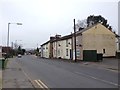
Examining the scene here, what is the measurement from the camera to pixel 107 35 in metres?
68.4

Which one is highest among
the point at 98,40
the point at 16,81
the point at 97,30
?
the point at 97,30

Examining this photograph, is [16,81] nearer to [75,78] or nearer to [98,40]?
[75,78]

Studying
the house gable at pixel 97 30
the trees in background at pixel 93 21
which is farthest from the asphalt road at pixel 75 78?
the trees in background at pixel 93 21

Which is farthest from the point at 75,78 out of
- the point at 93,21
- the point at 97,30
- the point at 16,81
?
the point at 93,21

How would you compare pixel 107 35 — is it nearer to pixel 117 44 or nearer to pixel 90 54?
pixel 117 44

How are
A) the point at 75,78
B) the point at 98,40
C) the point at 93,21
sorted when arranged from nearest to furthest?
the point at 75,78 < the point at 98,40 < the point at 93,21

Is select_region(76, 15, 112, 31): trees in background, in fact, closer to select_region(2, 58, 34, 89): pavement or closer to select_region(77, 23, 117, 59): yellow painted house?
select_region(77, 23, 117, 59): yellow painted house

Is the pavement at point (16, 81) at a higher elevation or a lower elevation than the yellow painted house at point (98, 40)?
lower

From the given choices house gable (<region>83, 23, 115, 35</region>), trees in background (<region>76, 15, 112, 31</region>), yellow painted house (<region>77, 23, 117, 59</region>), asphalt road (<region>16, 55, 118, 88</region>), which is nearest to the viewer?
asphalt road (<region>16, 55, 118, 88</region>)

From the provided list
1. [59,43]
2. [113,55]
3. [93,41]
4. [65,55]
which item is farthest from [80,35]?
[59,43]

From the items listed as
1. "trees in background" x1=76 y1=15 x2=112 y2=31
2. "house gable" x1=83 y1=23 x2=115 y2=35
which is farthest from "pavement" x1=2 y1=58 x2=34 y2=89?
"trees in background" x1=76 y1=15 x2=112 y2=31

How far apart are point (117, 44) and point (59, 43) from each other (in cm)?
2413

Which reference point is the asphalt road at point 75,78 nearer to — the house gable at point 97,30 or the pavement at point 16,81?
the pavement at point 16,81

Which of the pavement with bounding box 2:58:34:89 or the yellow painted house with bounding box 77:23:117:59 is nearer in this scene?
the pavement with bounding box 2:58:34:89
